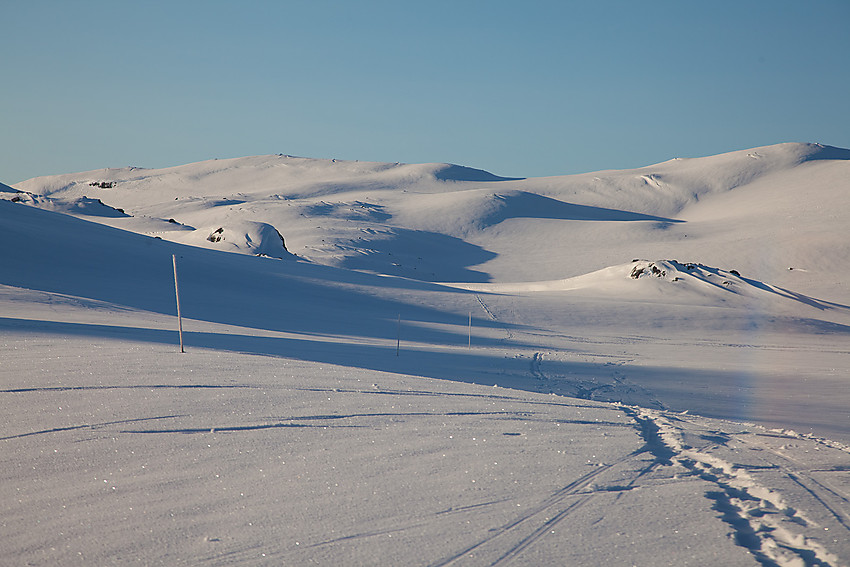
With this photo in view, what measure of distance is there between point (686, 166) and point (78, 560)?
420 feet

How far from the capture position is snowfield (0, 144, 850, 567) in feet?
16.5

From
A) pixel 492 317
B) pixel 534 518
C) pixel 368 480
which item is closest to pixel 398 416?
pixel 368 480

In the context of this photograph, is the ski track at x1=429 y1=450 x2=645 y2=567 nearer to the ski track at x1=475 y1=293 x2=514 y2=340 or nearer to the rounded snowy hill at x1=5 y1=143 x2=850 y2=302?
the ski track at x1=475 y1=293 x2=514 y2=340

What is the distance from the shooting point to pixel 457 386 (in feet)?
37.9

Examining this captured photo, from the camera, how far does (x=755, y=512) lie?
5.88 meters

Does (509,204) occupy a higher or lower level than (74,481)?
higher

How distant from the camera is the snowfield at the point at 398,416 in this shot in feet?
16.5

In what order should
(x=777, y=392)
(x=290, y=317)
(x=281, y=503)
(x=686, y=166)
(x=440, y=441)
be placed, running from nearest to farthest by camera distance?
(x=281, y=503)
(x=440, y=441)
(x=777, y=392)
(x=290, y=317)
(x=686, y=166)

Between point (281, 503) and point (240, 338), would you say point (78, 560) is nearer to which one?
point (281, 503)

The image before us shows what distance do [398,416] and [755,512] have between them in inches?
159

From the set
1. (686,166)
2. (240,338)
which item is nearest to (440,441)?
(240,338)

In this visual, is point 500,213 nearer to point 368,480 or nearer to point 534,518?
point 368,480

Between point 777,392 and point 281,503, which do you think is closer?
point 281,503

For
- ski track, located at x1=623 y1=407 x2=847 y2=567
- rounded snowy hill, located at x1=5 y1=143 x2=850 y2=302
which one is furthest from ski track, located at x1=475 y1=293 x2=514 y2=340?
rounded snowy hill, located at x1=5 y1=143 x2=850 y2=302
